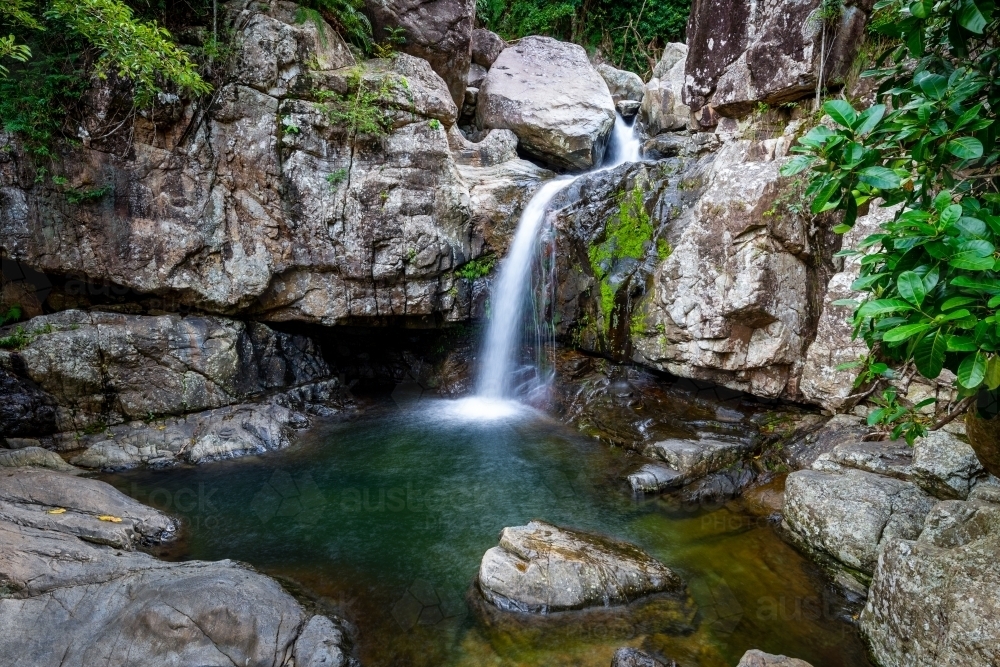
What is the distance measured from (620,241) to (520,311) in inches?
89.0

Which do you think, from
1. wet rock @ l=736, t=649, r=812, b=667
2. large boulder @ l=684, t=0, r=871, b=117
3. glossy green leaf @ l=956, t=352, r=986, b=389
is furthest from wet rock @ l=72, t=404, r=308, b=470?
large boulder @ l=684, t=0, r=871, b=117

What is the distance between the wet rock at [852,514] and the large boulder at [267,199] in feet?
21.0

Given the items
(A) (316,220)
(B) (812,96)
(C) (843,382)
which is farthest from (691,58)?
(A) (316,220)

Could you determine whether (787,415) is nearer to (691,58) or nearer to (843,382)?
(843,382)

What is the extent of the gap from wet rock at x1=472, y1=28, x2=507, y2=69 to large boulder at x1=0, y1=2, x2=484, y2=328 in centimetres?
486

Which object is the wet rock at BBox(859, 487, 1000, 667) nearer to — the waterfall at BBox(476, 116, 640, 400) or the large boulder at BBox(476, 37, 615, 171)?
the waterfall at BBox(476, 116, 640, 400)

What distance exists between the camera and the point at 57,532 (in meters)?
4.57

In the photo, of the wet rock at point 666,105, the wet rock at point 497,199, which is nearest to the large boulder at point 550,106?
the wet rock at point 666,105

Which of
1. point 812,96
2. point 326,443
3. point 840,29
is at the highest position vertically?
point 840,29

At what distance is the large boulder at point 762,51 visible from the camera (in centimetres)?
675

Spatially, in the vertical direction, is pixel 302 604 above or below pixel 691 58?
below

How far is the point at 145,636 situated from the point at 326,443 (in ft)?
15.5

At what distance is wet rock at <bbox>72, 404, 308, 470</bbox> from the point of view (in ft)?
23.9

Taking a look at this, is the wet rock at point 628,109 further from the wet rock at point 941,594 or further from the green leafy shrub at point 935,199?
the wet rock at point 941,594
